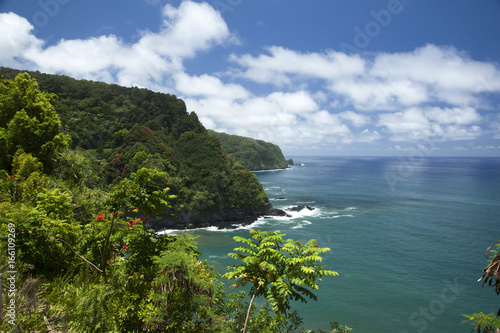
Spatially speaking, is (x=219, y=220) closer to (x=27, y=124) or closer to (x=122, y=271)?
(x=27, y=124)

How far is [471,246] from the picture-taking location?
3809 centimetres

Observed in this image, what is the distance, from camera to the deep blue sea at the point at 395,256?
24750 mm

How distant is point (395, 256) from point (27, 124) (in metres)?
40.3

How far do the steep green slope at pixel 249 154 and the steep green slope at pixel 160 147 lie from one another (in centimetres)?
8184

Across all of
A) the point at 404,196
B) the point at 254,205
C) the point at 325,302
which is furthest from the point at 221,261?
the point at 404,196

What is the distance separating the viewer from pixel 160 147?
186 ft

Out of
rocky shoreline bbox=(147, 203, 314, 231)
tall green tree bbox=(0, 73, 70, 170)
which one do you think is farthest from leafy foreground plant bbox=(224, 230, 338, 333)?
rocky shoreline bbox=(147, 203, 314, 231)

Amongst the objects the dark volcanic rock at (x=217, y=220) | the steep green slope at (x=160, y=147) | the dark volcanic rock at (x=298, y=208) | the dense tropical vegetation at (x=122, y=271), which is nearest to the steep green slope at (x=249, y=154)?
the steep green slope at (x=160, y=147)

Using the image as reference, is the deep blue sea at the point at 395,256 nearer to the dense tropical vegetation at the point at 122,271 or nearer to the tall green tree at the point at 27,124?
the dense tropical vegetation at the point at 122,271

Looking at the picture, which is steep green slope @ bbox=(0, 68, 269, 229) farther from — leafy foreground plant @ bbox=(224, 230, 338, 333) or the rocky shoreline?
leafy foreground plant @ bbox=(224, 230, 338, 333)

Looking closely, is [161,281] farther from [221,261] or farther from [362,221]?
[362,221]

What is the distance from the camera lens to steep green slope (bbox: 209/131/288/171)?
155887 millimetres

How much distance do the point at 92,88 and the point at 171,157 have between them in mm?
33269

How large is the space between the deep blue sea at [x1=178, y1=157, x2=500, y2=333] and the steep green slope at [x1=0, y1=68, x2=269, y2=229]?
242 inches
